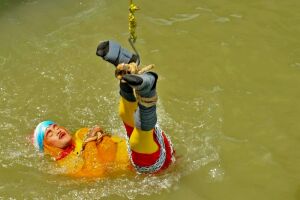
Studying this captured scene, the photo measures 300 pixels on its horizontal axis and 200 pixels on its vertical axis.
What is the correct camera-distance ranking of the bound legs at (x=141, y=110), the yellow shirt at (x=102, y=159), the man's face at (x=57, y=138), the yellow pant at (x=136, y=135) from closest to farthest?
the bound legs at (x=141, y=110) < the yellow pant at (x=136, y=135) < the yellow shirt at (x=102, y=159) < the man's face at (x=57, y=138)

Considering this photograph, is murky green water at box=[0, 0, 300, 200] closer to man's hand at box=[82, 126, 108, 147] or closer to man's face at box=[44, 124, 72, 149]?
man's face at box=[44, 124, 72, 149]

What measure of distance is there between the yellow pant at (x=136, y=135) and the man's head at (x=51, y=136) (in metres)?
0.72

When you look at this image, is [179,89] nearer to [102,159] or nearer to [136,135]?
[102,159]

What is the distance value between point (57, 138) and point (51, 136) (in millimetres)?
66

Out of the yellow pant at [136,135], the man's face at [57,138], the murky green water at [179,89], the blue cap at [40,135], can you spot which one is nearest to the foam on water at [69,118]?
the murky green water at [179,89]

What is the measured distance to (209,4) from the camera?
22.4 ft

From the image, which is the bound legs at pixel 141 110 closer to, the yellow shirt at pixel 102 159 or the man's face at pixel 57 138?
the yellow shirt at pixel 102 159

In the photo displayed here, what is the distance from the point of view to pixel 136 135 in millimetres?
3879

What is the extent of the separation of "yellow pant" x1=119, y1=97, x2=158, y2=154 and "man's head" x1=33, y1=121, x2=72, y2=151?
716 millimetres

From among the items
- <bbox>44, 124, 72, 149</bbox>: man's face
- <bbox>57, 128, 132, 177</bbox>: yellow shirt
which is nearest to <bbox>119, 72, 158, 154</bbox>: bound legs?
<bbox>57, 128, 132, 177</bbox>: yellow shirt

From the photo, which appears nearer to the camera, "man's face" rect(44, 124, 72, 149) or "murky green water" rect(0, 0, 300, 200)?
"murky green water" rect(0, 0, 300, 200)

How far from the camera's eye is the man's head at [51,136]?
4594mm

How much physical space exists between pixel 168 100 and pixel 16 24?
266cm

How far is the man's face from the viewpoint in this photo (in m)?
4.59
